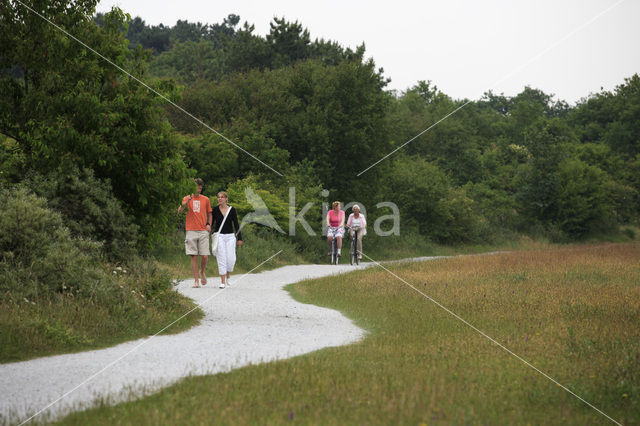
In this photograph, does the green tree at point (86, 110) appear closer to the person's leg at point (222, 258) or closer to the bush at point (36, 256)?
the person's leg at point (222, 258)

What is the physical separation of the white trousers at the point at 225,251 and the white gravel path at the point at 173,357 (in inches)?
74.7

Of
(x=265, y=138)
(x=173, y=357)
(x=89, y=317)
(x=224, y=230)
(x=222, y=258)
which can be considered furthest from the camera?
(x=265, y=138)

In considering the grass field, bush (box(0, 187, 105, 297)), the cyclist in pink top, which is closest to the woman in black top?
the grass field

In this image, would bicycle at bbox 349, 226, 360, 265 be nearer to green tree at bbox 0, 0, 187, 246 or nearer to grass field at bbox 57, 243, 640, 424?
green tree at bbox 0, 0, 187, 246

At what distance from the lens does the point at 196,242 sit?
1486cm

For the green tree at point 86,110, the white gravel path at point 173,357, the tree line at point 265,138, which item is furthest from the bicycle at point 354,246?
the white gravel path at point 173,357

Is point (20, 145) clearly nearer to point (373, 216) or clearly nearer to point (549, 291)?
point (549, 291)

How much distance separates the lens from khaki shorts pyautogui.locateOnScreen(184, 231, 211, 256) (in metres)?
14.7

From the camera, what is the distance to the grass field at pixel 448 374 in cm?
535

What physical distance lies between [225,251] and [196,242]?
0.74 m

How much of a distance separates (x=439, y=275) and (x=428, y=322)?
284 inches

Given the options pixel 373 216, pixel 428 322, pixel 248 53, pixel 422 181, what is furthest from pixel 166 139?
pixel 248 53

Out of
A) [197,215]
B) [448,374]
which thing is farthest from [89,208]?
[448,374]

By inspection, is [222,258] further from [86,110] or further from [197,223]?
[86,110]
